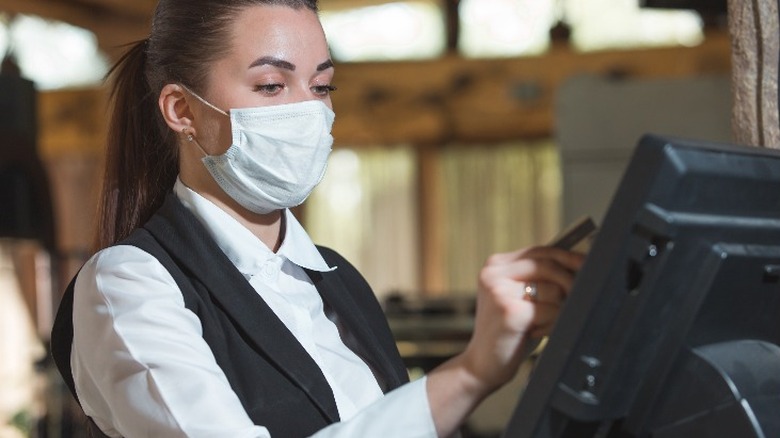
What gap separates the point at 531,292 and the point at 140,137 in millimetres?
803

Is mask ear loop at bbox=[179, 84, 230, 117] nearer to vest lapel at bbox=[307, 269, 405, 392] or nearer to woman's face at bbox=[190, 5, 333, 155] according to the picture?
woman's face at bbox=[190, 5, 333, 155]

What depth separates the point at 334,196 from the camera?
1002cm

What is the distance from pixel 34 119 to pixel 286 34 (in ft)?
13.8

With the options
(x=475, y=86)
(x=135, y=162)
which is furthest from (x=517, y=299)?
(x=475, y=86)

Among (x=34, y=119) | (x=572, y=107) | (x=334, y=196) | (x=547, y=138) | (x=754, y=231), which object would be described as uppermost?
(x=754, y=231)

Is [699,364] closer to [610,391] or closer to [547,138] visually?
[610,391]

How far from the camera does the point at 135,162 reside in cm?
158

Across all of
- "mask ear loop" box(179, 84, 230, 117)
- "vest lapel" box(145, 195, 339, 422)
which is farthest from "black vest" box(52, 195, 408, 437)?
"mask ear loop" box(179, 84, 230, 117)

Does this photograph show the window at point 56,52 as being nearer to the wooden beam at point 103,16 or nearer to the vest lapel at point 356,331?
the wooden beam at point 103,16

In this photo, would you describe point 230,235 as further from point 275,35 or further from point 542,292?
point 542,292

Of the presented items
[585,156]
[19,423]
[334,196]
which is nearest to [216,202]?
[585,156]

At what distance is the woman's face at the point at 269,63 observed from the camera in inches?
54.1

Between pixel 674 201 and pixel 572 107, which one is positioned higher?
pixel 674 201

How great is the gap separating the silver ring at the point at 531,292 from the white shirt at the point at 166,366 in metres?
0.15
